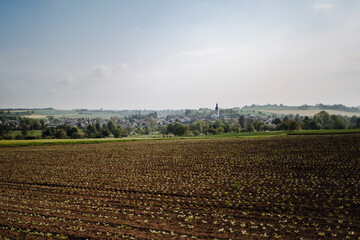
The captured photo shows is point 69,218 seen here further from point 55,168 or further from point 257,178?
point 55,168

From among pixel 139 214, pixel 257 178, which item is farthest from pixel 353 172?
pixel 139 214

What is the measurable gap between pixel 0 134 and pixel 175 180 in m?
114

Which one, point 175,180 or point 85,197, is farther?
point 175,180

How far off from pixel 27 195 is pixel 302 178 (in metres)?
22.0

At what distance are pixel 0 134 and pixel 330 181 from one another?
124176mm

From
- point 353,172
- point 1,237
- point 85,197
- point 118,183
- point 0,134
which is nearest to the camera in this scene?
point 1,237

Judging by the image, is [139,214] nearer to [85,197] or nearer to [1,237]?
[85,197]

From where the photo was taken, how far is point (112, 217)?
12086mm

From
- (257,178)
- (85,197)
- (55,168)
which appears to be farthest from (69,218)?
(55,168)

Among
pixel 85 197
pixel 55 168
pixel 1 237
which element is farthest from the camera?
pixel 55 168

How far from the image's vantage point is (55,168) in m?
27.1

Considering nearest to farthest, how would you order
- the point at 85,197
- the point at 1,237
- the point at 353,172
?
the point at 1,237
the point at 85,197
the point at 353,172

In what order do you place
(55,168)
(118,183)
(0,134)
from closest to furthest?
(118,183), (55,168), (0,134)

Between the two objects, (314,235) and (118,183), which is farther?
(118,183)
